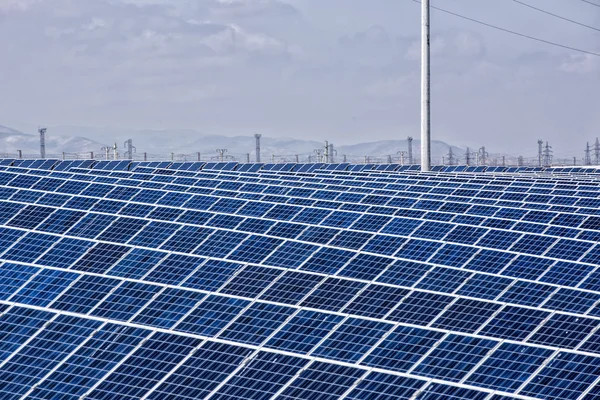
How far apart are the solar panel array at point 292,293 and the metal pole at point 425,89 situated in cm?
1254

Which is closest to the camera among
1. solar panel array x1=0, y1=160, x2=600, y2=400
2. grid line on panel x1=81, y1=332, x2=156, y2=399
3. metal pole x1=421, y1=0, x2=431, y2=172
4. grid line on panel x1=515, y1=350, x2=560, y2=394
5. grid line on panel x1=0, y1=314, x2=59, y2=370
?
grid line on panel x1=515, y1=350, x2=560, y2=394

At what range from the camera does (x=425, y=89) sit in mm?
62344

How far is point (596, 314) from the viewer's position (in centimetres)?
2983

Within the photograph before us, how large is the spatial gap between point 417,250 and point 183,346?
38.7 feet

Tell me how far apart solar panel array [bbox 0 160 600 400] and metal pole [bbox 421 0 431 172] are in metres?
12.5

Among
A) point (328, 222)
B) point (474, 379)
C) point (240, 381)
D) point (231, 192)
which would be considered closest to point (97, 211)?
point (231, 192)

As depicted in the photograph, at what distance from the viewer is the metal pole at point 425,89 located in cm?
6219

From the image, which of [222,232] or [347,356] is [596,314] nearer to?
[347,356]

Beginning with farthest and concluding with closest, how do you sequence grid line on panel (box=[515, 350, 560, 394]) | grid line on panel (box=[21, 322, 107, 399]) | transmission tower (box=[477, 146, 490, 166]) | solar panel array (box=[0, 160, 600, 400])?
transmission tower (box=[477, 146, 490, 166]), grid line on panel (box=[21, 322, 107, 399]), solar panel array (box=[0, 160, 600, 400]), grid line on panel (box=[515, 350, 560, 394])

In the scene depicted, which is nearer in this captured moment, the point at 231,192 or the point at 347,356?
Answer: the point at 347,356

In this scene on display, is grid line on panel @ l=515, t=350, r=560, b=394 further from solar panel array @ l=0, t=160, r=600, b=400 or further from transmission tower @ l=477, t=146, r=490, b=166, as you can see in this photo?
transmission tower @ l=477, t=146, r=490, b=166

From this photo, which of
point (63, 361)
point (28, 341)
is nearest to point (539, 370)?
point (63, 361)

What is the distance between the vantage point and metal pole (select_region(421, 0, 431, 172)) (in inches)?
2448

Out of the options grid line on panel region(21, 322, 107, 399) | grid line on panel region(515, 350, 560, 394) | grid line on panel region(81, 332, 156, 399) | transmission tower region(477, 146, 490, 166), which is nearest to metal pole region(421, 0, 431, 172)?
grid line on panel region(21, 322, 107, 399)
